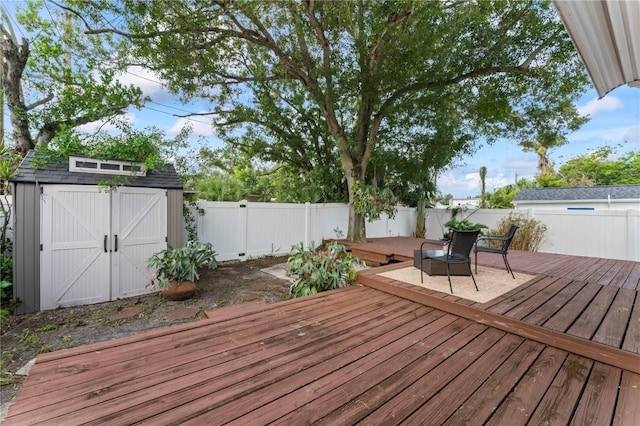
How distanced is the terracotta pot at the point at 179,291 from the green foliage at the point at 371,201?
14.6 ft

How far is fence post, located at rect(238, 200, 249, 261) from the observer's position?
7.06 meters

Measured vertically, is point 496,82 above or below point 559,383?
above

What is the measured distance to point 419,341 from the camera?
2271mm

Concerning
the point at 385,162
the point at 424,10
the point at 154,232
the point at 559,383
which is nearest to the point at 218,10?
the point at 424,10

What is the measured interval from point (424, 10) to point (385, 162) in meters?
4.05

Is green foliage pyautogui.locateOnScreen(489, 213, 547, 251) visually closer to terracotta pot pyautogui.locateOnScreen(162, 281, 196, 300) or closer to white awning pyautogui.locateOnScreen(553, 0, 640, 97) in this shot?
white awning pyautogui.locateOnScreen(553, 0, 640, 97)

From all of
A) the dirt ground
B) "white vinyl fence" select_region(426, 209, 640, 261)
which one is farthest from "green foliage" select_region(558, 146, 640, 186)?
the dirt ground

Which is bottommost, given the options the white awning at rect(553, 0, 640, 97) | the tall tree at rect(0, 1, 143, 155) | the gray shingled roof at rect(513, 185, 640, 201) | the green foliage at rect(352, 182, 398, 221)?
the green foliage at rect(352, 182, 398, 221)

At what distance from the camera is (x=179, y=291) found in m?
4.37

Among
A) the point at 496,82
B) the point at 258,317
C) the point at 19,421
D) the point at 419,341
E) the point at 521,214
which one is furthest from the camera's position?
the point at 521,214

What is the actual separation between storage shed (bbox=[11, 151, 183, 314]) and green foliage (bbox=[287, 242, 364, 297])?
2721 millimetres

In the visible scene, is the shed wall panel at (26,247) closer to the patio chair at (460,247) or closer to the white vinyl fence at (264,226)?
the white vinyl fence at (264,226)

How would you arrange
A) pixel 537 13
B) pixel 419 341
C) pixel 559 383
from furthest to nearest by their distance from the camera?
pixel 537 13 < pixel 419 341 < pixel 559 383

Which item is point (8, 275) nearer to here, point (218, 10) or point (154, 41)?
point (154, 41)
